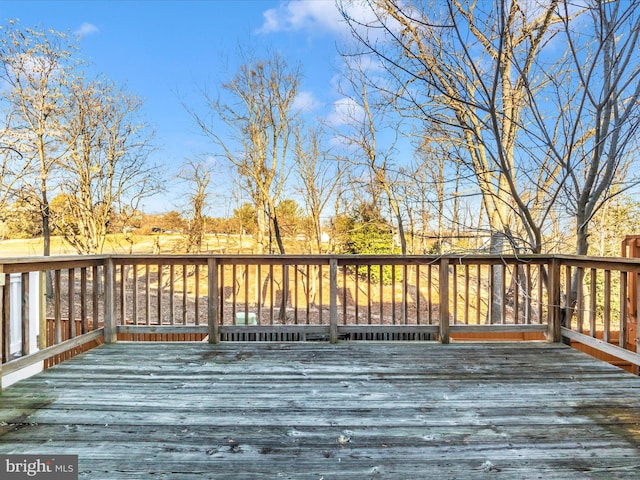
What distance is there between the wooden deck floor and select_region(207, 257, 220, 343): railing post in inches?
15.2

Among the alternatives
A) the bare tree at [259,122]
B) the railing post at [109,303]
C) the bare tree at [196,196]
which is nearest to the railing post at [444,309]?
the railing post at [109,303]

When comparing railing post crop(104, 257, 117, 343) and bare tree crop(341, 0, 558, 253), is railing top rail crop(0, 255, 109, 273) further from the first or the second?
bare tree crop(341, 0, 558, 253)

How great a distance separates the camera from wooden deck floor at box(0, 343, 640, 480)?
56.8 inches

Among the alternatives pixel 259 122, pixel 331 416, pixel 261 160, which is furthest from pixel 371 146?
pixel 331 416

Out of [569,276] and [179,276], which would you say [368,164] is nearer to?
[569,276]

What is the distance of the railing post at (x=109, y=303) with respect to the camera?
327cm

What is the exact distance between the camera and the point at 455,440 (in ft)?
5.31

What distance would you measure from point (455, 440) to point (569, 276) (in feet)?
7.93

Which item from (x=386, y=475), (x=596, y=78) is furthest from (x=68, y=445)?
(x=596, y=78)

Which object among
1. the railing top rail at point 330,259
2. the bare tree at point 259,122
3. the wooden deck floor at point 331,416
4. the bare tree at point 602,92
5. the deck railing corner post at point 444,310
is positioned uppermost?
the bare tree at point 259,122

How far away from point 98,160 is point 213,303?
6.56 metres

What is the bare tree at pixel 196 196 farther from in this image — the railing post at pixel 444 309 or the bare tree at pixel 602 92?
the bare tree at pixel 602 92

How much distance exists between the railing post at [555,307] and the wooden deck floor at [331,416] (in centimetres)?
46
